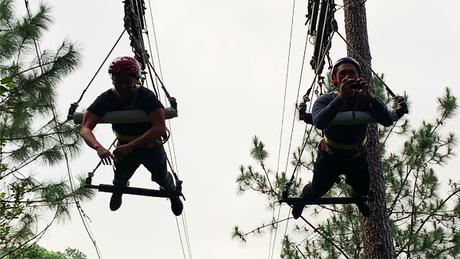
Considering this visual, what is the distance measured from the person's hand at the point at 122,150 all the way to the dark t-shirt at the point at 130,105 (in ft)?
0.51

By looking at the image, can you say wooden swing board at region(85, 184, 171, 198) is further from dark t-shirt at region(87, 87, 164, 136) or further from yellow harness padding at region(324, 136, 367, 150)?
yellow harness padding at region(324, 136, 367, 150)

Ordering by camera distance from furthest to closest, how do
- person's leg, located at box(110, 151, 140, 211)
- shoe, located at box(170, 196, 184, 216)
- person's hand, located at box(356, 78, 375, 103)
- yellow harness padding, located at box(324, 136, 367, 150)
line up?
1. shoe, located at box(170, 196, 184, 216)
2. person's leg, located at box(110, 151, 140, 211)
3. yellow harness padding, located at box(324, 136, 367, 150)
4. person's hand, located at box(356, 78, 375, 103)

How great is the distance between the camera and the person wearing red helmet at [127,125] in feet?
14.5

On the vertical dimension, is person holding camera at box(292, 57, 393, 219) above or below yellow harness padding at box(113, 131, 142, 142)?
above

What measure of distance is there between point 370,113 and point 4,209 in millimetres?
5606

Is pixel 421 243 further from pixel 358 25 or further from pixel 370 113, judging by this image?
pixel 370 113

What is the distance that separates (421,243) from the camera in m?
8.34

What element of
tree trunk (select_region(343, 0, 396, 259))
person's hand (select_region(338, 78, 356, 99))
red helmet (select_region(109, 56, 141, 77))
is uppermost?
tree trunk (select_region(343, 0, 396, 259))

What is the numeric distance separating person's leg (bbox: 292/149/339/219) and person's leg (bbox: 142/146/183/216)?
987 millimetres

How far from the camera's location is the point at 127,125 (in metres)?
4.60

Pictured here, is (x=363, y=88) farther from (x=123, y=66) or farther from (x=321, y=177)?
(x=123, y=66)

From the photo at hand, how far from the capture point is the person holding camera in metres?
4.23

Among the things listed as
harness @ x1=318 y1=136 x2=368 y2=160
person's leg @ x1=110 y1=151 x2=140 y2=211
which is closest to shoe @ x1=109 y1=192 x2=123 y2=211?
person's leg @ x1=110 y1=151 x2=140 y2=211

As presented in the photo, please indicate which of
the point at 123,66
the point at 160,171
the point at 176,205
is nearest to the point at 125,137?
the point at 160,171
